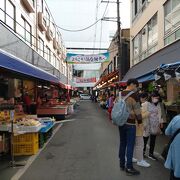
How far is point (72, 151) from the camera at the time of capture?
892 cm

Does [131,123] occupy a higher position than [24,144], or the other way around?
[131,123]

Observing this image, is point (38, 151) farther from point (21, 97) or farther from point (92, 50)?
point (92, 50)

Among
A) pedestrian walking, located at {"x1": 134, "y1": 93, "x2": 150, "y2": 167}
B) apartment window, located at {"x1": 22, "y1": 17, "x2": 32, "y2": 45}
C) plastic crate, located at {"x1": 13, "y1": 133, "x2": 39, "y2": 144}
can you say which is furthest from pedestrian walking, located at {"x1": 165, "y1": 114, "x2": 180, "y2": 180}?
apartment window, located at {"x1": 22, "y1": 17, "x2": 32, "y2": 45}

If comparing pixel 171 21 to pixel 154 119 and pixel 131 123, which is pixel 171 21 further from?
pixel 131 123

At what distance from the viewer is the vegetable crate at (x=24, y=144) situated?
846cm

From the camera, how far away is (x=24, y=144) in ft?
27.8

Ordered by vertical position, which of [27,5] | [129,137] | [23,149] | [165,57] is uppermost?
[27,5]

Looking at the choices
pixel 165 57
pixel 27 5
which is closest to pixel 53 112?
pixel 27 5

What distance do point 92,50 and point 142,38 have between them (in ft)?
97.6

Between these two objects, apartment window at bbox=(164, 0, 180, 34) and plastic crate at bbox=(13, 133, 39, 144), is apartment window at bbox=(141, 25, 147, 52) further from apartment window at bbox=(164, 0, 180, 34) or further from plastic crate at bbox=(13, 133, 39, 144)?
plastic crate at bbox=(13, 133, 39, 144)

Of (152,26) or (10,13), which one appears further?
(152,26)

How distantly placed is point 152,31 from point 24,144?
1318cm

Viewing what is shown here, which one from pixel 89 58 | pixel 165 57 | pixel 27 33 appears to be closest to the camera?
pixel 165 57

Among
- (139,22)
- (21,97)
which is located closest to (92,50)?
(139,22)
